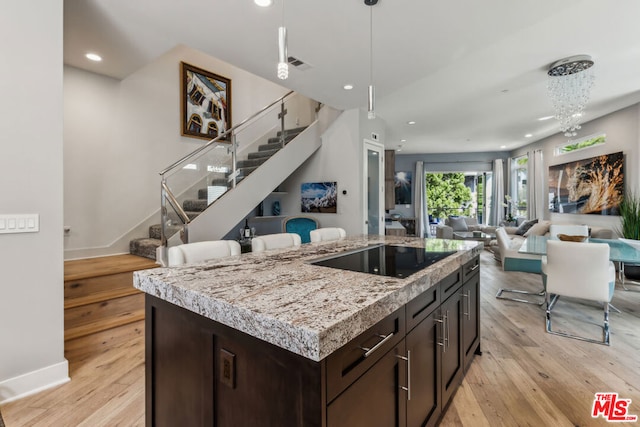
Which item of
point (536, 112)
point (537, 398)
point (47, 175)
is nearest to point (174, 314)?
point (47, 175)

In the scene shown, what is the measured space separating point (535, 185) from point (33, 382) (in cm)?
988

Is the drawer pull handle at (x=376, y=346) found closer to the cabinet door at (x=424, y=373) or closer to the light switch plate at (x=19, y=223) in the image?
the cabinet door at (x=424, y=373)

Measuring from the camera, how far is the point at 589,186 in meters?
6.02

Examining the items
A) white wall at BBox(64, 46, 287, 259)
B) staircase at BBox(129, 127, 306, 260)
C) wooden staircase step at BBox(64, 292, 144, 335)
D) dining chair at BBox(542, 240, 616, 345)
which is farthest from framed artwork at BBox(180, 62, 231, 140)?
dining chair at BBox(542, 240, 616, 345)

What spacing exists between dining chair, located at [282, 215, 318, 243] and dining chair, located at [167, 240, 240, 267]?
10.7ft

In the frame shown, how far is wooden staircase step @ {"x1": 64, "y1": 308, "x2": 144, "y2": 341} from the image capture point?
2602 mm

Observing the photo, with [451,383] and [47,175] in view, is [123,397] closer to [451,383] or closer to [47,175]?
[47,175]

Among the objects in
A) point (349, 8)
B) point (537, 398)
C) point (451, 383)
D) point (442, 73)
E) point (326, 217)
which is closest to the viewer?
point (451, 383)

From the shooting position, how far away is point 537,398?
1943 mm

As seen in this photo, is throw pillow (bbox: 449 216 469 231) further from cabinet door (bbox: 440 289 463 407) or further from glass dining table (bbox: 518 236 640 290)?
cabinet door (bbox: 440 289 463 407)

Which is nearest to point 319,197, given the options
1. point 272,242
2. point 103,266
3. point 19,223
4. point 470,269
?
point 272,242

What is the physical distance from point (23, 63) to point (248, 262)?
6.77 feet

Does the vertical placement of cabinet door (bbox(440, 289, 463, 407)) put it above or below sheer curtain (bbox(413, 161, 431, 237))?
below

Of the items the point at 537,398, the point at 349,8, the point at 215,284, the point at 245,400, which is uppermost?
the point at 349,8
